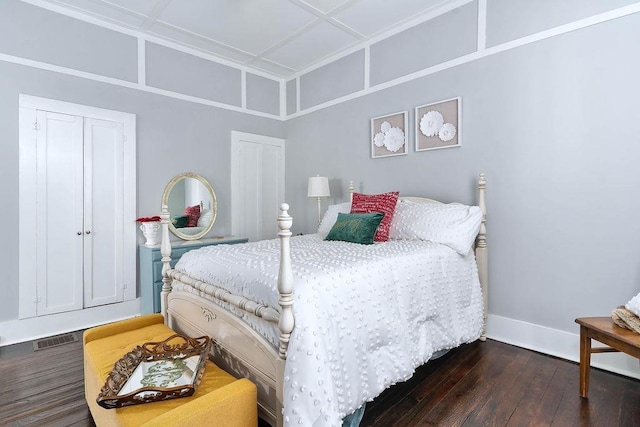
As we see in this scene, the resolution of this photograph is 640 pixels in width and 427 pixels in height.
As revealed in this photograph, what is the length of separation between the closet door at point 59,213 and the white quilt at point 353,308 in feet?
5.20

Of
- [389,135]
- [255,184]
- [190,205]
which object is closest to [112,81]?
[190,205]

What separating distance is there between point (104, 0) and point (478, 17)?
330cm

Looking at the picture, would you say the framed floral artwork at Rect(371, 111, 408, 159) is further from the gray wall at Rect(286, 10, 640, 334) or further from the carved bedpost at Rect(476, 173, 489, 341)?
the carved bedpost at Rect(476, 173, 489, 341)

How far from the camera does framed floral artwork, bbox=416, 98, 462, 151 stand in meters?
3.03

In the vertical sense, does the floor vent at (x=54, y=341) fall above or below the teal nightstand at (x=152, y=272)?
below

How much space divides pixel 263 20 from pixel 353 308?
3012mm

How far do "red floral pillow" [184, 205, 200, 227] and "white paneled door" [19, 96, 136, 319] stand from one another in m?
0.59

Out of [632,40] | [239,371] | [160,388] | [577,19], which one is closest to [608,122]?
[632,40]

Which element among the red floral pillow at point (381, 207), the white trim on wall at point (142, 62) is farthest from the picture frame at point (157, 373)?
the white trim on wall at point (142, 62)

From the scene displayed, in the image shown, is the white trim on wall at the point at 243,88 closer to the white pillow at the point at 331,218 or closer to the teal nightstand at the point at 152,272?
the teal nightstand at the point at 152,272

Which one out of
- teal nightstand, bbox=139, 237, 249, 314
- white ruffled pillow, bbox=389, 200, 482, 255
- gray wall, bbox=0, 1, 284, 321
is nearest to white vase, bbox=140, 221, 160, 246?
teal nightstand, bbox=139, 237, 249, 314

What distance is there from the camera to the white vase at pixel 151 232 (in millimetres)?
3428

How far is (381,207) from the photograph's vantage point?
114 inches

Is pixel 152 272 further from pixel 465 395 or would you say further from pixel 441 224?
pixel 465 395
